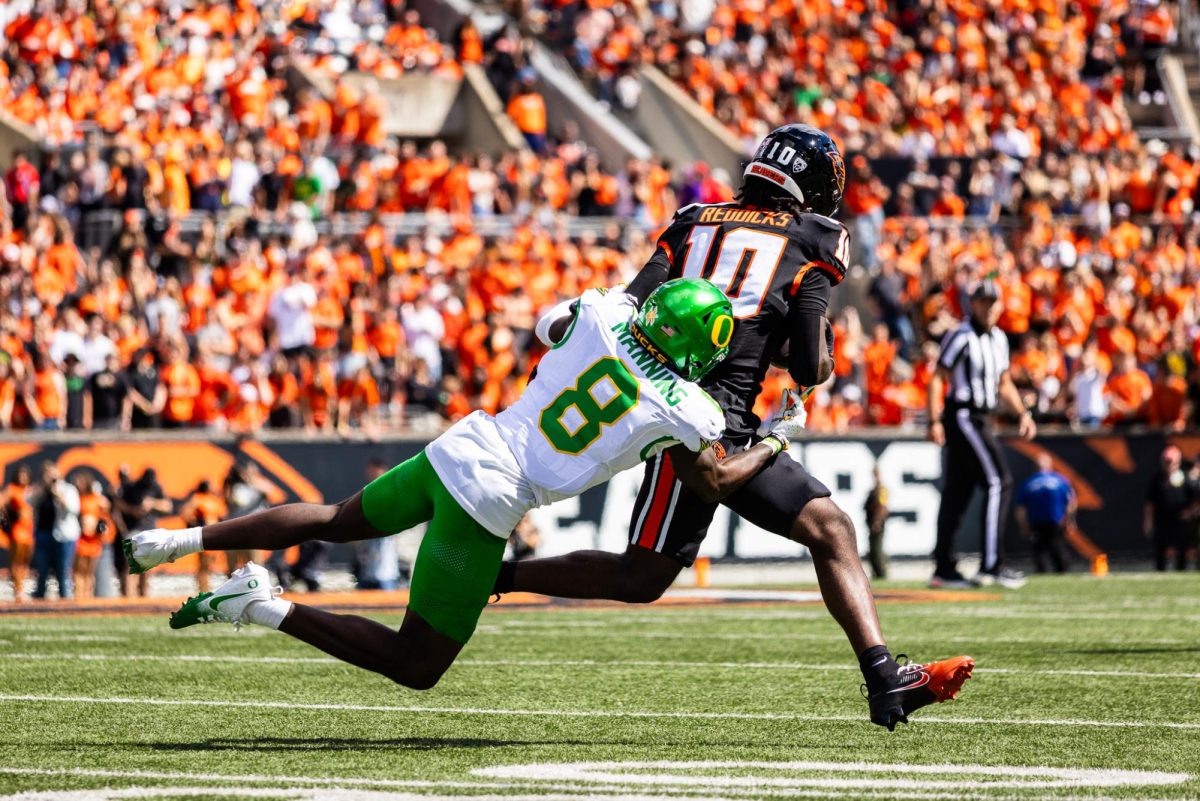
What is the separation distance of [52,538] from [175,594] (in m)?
1.05

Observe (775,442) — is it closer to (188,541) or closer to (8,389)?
(188,541)

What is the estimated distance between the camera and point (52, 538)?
627 inches

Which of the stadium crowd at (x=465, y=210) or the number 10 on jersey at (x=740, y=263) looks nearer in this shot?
the number 10 on jersey at (x=740, y=263)

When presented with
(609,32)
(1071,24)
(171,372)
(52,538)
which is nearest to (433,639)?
(52,538)

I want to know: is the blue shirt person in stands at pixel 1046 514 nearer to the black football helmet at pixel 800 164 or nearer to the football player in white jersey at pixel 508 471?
the black football helmet at pixel 800 164

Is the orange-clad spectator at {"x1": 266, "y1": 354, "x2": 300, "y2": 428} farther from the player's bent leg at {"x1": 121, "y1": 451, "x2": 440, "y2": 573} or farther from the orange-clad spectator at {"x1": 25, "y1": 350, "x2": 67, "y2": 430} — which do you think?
the player's bent leg at {"x1": 121, "y1": 451, "x2": 440, "y2": 573}

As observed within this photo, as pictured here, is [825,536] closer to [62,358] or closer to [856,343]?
[62,358]

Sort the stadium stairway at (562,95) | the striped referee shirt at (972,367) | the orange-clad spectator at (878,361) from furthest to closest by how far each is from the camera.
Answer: the stadium stairway at (562,95)
the orange-clad spectator at (878,361)
the striped referee shirt at (972,367)

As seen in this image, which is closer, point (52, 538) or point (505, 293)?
point (52, 538)

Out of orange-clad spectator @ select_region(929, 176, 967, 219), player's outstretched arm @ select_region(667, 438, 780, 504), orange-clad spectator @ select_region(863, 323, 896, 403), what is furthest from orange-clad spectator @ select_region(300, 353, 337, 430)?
player's outstretched arm @ select_region(667, 438, 780, 504)

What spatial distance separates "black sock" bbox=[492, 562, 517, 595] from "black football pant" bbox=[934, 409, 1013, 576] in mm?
7043

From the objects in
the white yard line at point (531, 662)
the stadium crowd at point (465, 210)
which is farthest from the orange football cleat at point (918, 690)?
the stadium crowd at point (465, 210)

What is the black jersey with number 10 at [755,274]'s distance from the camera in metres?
6.56

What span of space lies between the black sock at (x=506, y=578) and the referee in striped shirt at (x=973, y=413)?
22.4 feet
